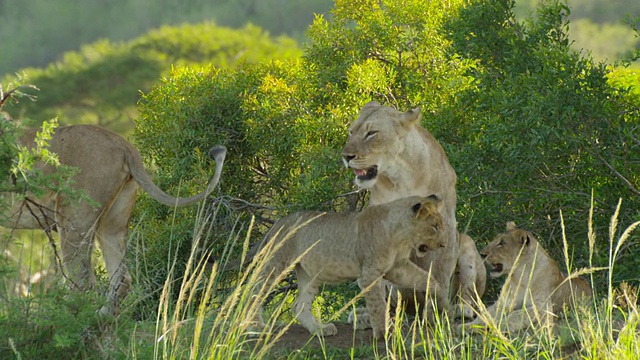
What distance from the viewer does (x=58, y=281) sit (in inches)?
192

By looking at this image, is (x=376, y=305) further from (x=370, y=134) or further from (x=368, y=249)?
(x=370, y=134)

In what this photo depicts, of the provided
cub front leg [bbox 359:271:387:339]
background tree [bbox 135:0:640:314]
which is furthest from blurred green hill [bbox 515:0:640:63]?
cub front leg [bbox 359:271:387:339]

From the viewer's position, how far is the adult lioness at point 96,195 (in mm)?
6684

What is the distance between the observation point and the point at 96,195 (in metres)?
6.79

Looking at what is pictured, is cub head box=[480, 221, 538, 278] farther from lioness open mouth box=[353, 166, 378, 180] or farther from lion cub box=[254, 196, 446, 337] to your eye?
lioness open mouth box=[353, 166, 378, 180]

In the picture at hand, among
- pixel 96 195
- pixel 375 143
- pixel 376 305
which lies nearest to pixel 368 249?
pixel 376 305

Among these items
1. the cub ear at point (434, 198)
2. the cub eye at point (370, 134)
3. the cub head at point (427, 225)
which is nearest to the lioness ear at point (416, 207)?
the cub head at point (427, 225)

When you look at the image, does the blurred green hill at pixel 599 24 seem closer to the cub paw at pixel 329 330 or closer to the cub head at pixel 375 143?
Result: the cub head at pixel 375 143

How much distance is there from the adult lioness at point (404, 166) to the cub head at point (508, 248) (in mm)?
273

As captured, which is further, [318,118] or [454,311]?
[318,118]

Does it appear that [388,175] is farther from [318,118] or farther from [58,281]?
[318,118]

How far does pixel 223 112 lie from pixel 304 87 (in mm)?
683

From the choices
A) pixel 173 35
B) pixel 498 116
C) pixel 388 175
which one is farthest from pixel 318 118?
pixel 173 35

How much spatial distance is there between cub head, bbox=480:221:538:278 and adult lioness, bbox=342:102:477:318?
273mm
